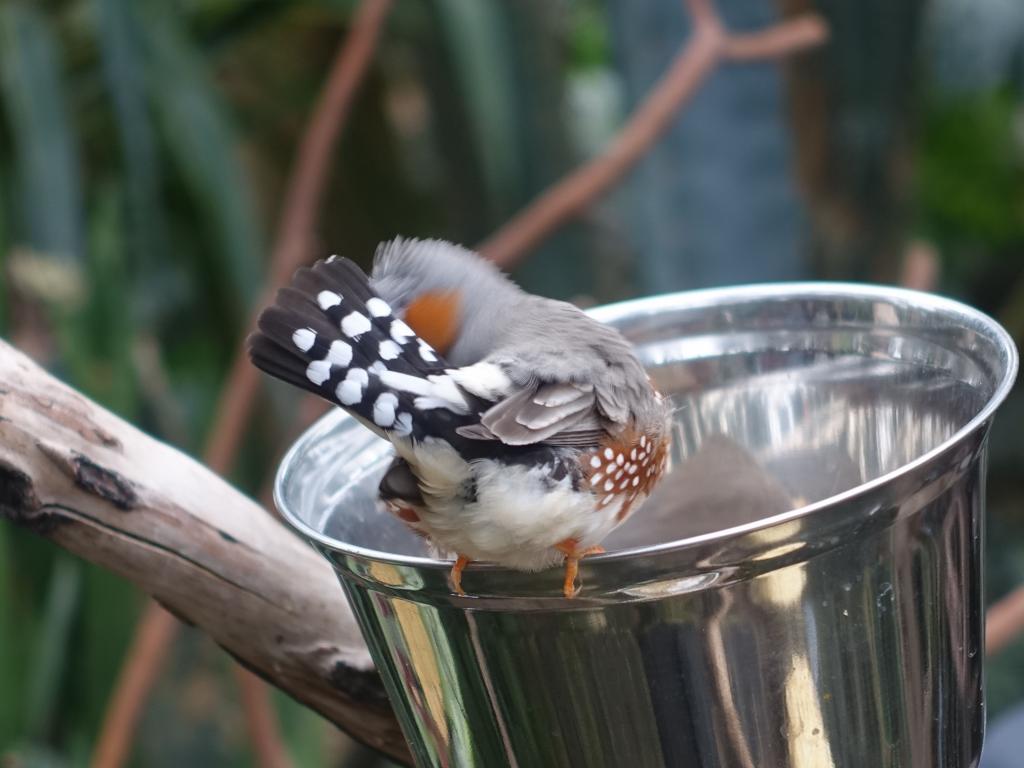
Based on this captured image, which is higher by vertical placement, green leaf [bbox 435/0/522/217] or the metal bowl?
green leaf [bbox 435/0/522/217]

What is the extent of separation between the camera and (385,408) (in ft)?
2.44

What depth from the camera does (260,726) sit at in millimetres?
1752

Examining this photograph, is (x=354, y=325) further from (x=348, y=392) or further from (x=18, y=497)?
(x=18, y=497)

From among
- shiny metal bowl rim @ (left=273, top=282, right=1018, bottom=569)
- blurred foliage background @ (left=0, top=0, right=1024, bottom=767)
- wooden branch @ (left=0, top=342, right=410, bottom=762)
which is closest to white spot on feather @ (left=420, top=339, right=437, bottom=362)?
shiny metal bowl rim @ (left=273, top=282, right=1018, bottom=569)

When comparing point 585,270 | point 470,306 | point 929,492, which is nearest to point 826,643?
point 929,492

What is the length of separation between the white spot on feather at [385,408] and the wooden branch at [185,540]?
313 mm

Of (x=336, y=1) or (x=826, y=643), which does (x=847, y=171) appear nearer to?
(x=336, y=1)

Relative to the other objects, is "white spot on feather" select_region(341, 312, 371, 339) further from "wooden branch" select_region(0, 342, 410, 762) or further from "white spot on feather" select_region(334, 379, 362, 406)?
"wooden branch" select_region(0, 342, 410, 762)

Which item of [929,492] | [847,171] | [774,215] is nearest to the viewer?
[929,492]

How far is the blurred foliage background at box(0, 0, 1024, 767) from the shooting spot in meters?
2.13

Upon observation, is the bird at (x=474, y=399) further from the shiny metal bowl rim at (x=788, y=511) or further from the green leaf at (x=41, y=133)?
A: the green leaf at (x=41, y=133)

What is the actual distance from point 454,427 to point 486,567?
92 mm

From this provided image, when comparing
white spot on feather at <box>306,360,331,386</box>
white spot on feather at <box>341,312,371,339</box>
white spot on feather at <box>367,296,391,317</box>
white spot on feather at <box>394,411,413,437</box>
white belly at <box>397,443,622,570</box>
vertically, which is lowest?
white belly at <box>397,443,622,570</box>

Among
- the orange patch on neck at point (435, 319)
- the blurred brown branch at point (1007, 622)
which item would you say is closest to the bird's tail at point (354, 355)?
the orange patch on neck at point (435, 319)
